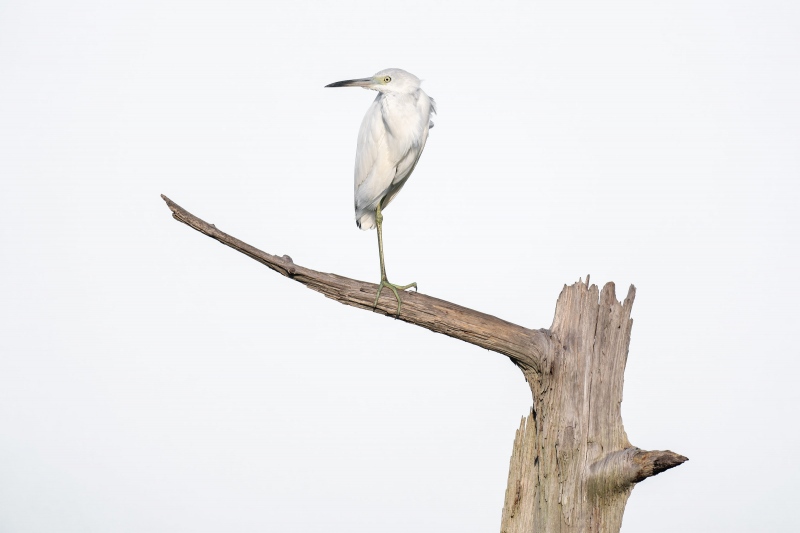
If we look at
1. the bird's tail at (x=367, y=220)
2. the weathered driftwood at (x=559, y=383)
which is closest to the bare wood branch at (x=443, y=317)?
the weathered driftwood at (x=559, y=383)

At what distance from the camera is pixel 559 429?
4109 millimetres

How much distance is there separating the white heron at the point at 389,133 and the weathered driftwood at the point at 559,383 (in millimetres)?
1110

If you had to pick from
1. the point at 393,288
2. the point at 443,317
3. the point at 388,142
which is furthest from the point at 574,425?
the point at 388,142

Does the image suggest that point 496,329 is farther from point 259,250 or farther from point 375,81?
point 375,81

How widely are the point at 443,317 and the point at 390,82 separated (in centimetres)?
185

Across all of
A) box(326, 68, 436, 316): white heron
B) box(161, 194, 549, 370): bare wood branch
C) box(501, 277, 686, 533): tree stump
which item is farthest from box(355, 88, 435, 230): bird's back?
box(501, 277, 686, 533): tree stump

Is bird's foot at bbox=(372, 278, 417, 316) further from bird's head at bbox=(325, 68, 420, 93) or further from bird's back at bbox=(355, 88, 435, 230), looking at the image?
bird's head at bbox=(325, 68, 420, 93)

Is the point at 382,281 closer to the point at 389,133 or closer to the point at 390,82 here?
the point at 389,133

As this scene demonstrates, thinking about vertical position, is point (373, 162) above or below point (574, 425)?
above

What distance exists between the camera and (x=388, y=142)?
17.3ft

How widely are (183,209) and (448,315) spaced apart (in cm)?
137

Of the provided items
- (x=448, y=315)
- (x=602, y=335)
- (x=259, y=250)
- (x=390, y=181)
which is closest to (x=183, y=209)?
(x=259, y=250)

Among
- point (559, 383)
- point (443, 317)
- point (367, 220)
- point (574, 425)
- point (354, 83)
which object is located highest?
point (354, 83)

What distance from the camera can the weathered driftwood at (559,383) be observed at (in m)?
4.00
